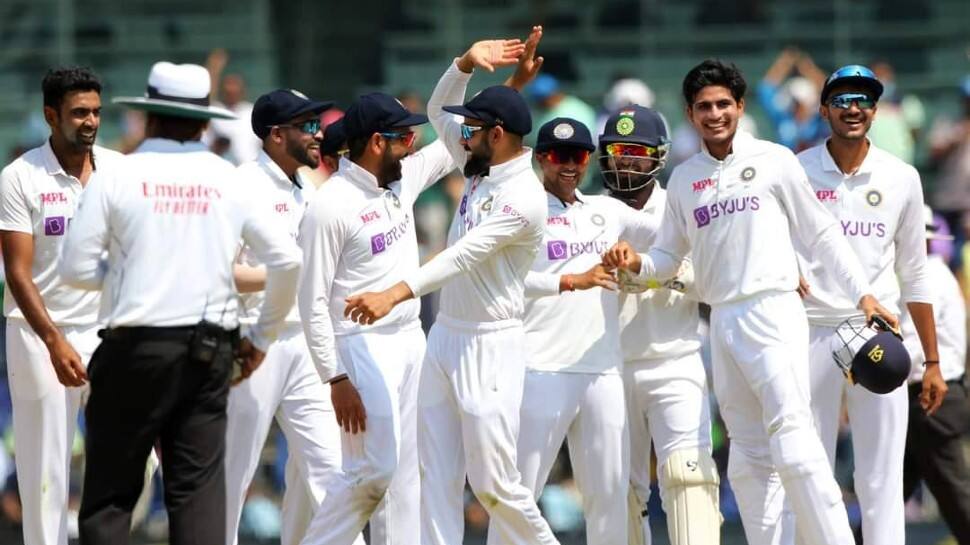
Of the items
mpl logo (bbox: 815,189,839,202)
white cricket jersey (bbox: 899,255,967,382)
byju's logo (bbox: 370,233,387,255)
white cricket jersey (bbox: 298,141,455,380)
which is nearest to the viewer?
white cricket jersey (bbox: 298,141,455,380)

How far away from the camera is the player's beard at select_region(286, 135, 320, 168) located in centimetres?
947

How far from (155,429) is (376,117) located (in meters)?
2.08

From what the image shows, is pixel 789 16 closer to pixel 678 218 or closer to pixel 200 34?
pixel 200 34

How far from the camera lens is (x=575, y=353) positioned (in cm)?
898

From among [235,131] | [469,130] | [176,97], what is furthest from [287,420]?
[235,131]

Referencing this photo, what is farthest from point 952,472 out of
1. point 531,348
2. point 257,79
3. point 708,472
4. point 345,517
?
point 257,79

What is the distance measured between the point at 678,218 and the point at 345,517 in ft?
6.90

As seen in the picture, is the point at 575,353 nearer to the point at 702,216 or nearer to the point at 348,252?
the point at 702,216

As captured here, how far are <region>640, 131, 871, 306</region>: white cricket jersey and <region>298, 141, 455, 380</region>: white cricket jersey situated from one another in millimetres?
1360

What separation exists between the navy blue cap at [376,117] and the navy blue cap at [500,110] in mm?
253

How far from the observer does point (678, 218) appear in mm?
8883

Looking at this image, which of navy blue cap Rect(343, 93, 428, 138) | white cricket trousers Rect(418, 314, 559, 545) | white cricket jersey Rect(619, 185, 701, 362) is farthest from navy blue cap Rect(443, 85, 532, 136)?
white cricket jersey Rect(619, 185, 701, 362)

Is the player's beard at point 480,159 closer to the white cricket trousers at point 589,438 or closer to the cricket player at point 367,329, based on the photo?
the cricket player at point 367,329

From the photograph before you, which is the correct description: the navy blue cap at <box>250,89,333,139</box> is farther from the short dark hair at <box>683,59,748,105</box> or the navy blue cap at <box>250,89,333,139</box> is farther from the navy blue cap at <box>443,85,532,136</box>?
the short dark hair at <box>683,59,748,105</box>
